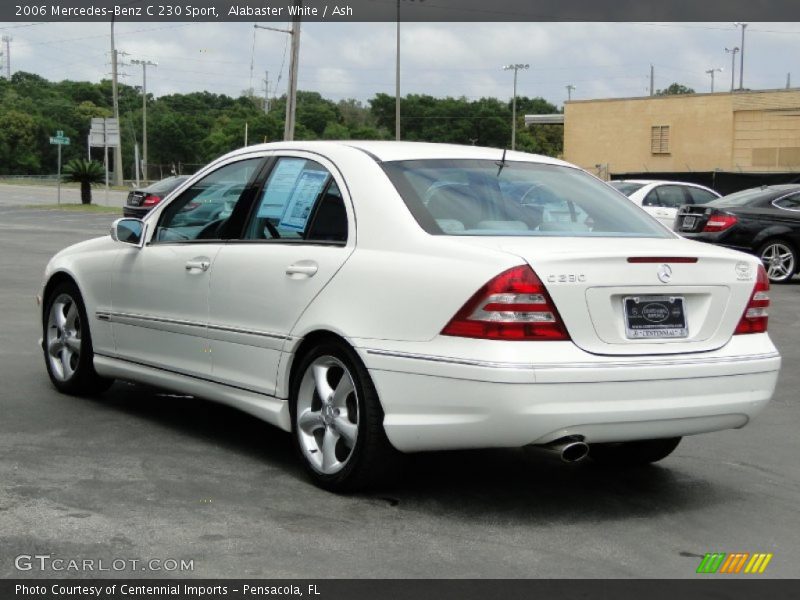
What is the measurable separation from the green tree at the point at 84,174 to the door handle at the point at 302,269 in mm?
44320

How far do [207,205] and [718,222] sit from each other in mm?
12772

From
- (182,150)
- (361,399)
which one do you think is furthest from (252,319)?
(182,150)

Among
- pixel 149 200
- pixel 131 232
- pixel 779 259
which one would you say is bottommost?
pixel 779 259

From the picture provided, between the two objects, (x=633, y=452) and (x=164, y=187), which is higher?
(x=164, y=187)

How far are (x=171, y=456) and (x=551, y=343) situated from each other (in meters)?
2.18

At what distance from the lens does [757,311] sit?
18.1ft

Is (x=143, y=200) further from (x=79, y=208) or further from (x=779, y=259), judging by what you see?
(x=779, y=259)

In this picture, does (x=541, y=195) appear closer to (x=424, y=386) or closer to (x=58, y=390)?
(x=424, y=386)

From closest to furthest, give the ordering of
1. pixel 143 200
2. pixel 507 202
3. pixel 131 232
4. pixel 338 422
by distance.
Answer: pixel 338 422 → pixel 507 202 → pixel 131 232 → pixel 143 200

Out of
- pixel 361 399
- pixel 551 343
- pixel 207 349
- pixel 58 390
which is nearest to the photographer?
pixel 551 343

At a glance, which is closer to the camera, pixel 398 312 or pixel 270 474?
pixel 398 312

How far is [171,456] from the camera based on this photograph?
6.11 meters

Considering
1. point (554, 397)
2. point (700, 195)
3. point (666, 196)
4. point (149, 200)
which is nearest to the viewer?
point (554, 397)

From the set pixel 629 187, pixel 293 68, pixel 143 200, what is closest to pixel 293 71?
pixel 293 68
